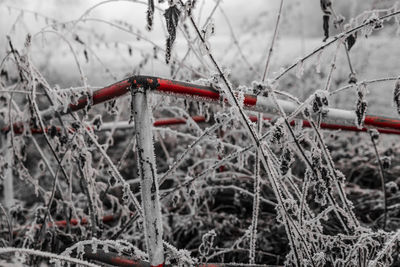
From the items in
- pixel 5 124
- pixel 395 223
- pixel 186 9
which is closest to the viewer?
pixel 186 9

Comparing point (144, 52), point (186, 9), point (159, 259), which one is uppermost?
point (144, 52)

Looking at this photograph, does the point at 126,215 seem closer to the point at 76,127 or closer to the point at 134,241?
the point at 134,241

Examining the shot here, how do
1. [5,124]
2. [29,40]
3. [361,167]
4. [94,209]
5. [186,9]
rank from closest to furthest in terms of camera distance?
1. [186,9]
2. [29,40]
3. [94,209]
4. [5,124]
5. [361,167]

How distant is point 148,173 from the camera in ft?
3.69

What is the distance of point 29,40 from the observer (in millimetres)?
1496

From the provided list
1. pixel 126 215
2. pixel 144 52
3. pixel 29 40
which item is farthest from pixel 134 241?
pixel 29 40

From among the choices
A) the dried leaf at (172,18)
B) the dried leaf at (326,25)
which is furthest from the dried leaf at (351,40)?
the dried leaf at (172,18)

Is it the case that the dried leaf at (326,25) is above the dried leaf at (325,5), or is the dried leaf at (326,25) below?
below

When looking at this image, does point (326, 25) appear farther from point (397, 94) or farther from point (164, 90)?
point (164, 90)

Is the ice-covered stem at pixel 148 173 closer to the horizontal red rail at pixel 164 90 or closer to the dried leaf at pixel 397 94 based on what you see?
the horizontal red rail at pixel 164 90

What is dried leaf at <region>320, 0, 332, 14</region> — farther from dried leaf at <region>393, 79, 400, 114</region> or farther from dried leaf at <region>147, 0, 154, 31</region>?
dried leaf at <region>147, 0, 154, 31</region>

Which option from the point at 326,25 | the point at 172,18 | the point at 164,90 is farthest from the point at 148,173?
the point at 326,25

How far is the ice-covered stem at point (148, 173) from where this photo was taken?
1084 mm

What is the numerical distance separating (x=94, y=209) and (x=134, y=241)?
898mm
